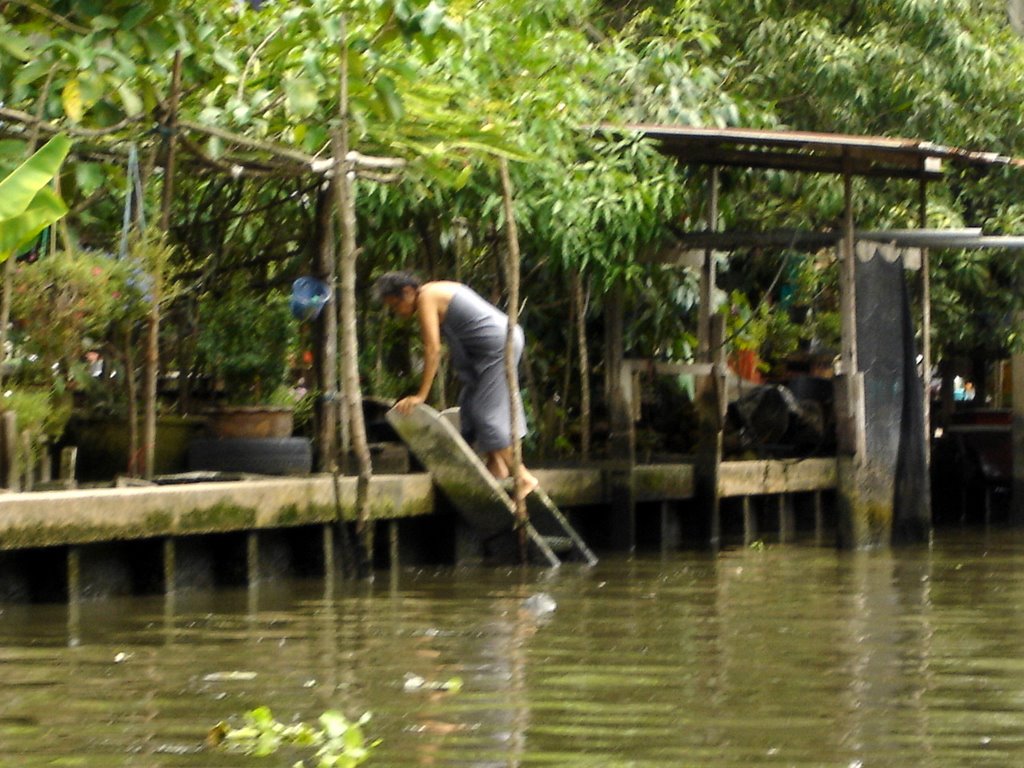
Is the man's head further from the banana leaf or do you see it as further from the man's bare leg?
the banana leaf

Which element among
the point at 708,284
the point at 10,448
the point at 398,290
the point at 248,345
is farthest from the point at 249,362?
the point at 708,284

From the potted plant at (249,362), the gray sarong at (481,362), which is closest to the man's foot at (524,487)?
the gray sarong at (481,362)

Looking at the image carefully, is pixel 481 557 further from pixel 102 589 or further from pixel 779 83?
pixel 779 83

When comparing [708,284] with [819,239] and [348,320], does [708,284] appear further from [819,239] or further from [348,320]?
[348,320]

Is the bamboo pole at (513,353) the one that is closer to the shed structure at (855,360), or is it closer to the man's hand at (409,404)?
the man's hand at (409,404)

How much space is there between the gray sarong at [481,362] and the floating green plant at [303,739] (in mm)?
5938

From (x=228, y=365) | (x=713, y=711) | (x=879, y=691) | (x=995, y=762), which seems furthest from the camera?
(x=228, y=365)

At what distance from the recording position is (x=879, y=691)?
6102mm

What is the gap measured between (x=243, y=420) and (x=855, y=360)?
4.36 m

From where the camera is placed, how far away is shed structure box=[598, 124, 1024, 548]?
1302 cm

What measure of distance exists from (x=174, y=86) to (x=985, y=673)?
482 centimetres

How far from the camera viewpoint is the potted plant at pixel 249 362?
10891 millimetres

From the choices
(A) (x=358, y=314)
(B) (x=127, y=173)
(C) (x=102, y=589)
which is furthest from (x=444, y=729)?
(A) (x=358, y=314)

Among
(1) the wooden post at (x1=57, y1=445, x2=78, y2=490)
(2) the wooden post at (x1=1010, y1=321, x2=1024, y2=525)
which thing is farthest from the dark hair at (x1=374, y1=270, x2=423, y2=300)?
(2) the wooden post at (x1=1010, y1=321, x2=1024, y2=525)
